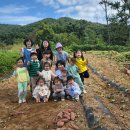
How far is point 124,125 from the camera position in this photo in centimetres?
681

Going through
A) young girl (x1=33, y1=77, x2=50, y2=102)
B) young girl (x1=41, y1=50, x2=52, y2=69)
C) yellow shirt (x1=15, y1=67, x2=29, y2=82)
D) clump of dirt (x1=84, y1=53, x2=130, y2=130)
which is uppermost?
young girl (x1=41, y1=50, x2=52, y2=69)

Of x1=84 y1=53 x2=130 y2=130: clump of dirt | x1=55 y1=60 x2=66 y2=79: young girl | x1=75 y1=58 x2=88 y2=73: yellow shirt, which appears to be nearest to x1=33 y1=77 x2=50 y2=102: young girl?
x1=55 y1=60 x2=66 y2=79: young girl

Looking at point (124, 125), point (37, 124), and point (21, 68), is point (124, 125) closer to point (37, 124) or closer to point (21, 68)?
point (37, 124)

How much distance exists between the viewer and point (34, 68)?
9.29 m

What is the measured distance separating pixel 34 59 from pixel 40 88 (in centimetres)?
80

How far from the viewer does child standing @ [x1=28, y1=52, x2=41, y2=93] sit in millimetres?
9172

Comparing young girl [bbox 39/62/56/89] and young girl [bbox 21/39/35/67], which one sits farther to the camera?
young girl [bbox 21/39/35/67]

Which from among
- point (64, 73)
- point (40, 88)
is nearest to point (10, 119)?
point (40, 88)

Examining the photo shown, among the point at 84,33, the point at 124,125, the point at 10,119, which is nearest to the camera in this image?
the point at 124,125

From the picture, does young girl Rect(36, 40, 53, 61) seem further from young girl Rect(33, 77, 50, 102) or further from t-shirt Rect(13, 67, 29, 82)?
young girl Rect(33, 77, 50, 102)

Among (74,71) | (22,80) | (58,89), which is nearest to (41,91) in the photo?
(58,89)

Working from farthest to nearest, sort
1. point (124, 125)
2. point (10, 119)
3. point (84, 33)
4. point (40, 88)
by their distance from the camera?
1. point (84, 33)
2. point (40, 88)
3. point (10, 119)
4. point (124, 125)

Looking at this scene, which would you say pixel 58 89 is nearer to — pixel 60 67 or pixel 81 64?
pixel 60 67

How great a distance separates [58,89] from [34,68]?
93 centimetres
